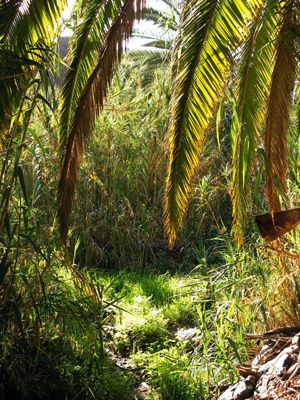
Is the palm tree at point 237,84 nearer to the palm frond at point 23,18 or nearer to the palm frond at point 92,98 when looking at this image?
the palm frond at point 92,98

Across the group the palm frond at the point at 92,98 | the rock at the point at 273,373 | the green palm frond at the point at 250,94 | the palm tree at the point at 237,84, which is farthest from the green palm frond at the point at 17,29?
the rock at the point at 273,373

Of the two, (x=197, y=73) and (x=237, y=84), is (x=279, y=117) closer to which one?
(x=237, y=84)

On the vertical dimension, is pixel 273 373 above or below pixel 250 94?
below

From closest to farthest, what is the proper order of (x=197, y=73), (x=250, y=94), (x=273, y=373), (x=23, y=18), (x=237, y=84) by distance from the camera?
(x=273, y=373), (x=197, y=73), (x=23, y=18), (x=250, y=94), (x=237, y=84)

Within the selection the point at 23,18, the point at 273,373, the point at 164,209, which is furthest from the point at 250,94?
the point at 273,373

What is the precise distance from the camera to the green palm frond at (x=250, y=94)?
4371 millimetres

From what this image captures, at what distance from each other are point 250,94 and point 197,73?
0.47 m

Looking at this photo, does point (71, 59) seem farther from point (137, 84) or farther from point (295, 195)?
point (137, 84)

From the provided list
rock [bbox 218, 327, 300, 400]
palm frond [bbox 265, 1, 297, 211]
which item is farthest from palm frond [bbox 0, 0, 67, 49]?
rock [bbox 218, 327, 300, 400]

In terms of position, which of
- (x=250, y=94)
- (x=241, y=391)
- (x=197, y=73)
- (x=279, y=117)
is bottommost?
(x=241, y=391)

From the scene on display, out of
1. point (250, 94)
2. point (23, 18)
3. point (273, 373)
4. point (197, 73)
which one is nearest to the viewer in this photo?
point (273, 373)

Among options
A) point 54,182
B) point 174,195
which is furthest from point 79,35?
point 54,182

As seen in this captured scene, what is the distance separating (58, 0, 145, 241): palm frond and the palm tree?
0.37 meters

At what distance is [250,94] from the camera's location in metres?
4.47
